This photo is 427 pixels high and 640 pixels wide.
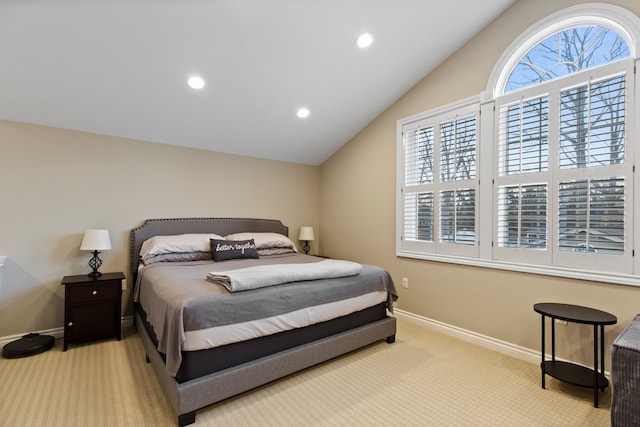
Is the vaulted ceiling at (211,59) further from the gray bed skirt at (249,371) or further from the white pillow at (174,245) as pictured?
the gray bed skirt at (249,371)

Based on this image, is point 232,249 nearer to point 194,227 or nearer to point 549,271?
point 194,227

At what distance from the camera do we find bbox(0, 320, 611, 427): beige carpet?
1.83 meters

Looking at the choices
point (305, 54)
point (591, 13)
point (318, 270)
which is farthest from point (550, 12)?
point (318, 270)

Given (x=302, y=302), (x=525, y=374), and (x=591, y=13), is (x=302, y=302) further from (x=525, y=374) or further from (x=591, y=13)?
(x=591, y=13)

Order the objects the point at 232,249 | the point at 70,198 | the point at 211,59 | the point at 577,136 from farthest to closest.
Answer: the point at 232,249 → the point at 70,198 → the point at 211,59 → the point at 577,136

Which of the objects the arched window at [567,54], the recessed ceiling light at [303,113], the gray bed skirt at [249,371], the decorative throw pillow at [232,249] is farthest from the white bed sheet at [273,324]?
the arched window at [567,54]

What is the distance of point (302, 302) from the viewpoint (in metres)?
2.29

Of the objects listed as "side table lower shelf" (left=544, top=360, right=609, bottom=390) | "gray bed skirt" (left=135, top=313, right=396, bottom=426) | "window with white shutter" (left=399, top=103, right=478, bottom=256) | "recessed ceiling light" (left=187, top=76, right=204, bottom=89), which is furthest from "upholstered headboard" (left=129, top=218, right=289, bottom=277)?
"side table lower shelf" (left=544, top=360, right=609, bottom=390)

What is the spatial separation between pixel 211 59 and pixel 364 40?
142 cm

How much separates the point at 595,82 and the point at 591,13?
0.54 metres

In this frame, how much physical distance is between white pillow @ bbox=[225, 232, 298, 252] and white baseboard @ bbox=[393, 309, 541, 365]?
5.47 feet

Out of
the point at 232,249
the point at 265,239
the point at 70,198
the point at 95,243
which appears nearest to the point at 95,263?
the point at 95,243

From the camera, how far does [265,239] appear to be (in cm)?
398

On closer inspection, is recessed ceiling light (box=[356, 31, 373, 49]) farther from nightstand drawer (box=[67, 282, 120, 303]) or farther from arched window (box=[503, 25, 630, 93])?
nightstand drawer (box=[67, 282, 120, 303])
